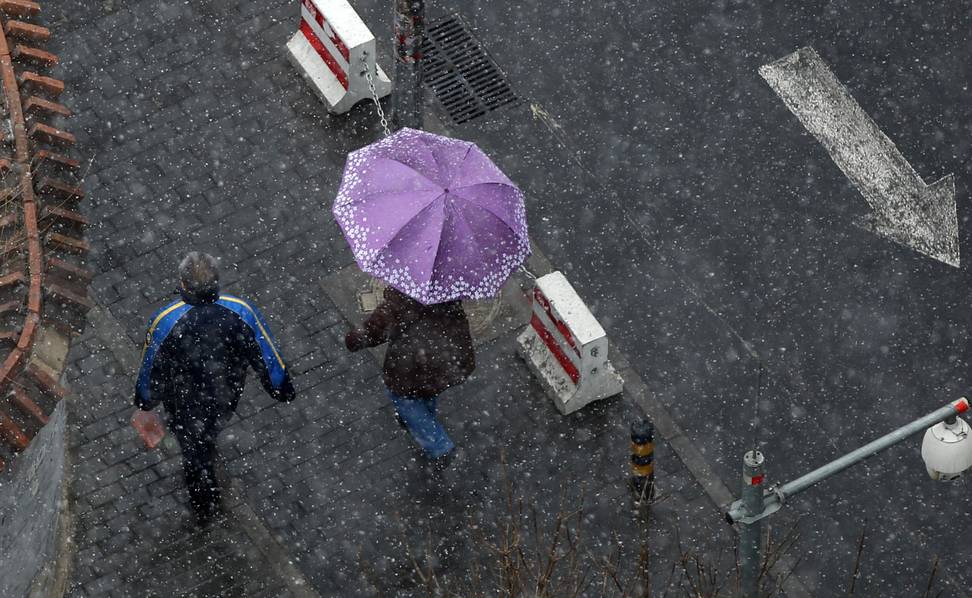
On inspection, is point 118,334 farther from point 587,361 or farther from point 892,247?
point 892,247

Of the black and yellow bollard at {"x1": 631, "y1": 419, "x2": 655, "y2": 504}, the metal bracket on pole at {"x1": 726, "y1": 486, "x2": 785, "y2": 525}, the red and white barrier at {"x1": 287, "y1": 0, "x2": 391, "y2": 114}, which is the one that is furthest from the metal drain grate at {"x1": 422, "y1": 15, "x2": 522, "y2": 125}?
the metal bracket on pole at {"x1": 726, "y1": 486, "x2": 785, "y2": 525}

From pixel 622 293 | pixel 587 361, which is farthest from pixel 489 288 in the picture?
pixel 622 293

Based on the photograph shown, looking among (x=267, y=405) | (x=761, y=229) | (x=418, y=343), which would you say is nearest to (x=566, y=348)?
(x=418, y=343)

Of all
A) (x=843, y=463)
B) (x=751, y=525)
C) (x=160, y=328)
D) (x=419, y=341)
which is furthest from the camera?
(x=419, y=341)

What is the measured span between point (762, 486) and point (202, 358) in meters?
3.80

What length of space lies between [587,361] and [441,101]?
10.6ft

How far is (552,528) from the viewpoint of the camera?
14.1 meters

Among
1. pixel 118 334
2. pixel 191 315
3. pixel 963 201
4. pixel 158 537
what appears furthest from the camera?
pixel 963 201

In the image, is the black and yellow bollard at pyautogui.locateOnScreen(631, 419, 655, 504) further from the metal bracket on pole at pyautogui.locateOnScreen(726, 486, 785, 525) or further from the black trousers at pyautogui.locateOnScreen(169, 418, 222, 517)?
the black trousers at pyautogui.locateOnScreen(169, 418, 222, 517)

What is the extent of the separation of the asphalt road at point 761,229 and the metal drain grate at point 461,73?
4.6 inches

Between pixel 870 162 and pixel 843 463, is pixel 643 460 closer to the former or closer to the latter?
pixel 843 463

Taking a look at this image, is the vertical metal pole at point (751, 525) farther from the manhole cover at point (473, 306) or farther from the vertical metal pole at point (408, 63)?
the vertical metal pole at point (408, 63)

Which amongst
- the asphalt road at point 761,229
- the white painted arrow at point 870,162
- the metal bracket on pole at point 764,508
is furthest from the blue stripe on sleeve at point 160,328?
the white painted arrow at point 870,162

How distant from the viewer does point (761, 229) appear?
52.5 feet
